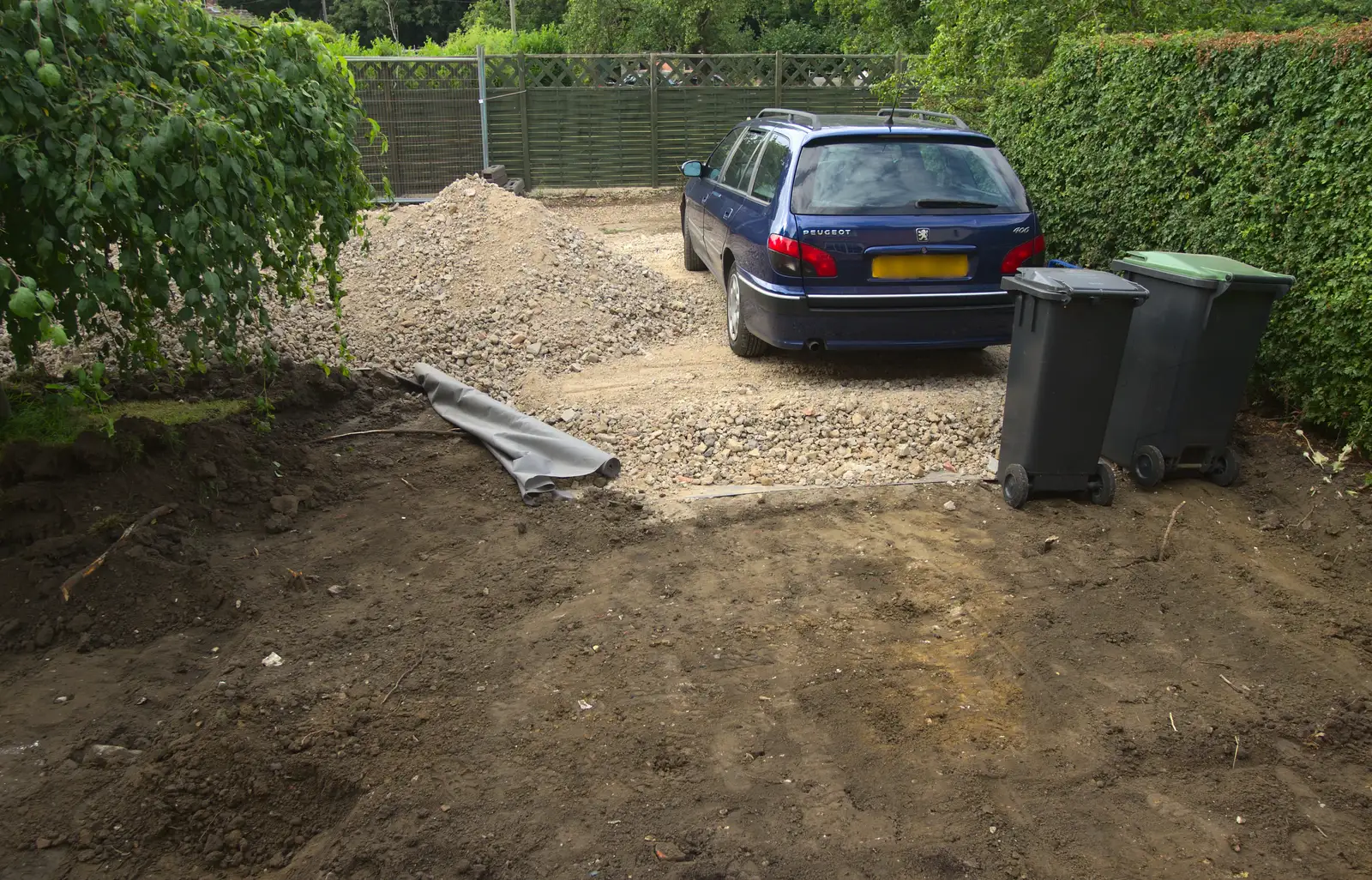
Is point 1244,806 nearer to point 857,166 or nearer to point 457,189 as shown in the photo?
point 857,166

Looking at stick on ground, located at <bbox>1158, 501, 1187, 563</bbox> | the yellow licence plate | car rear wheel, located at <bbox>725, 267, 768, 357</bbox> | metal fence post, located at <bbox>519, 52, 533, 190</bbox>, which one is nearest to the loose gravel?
car rear wheel, located at <bbox>725, 267, 768, 357</bbox>

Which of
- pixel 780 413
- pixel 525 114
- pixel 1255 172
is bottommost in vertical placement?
pixel 780 413

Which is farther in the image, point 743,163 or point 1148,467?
point 743,163

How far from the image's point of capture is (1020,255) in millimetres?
7180

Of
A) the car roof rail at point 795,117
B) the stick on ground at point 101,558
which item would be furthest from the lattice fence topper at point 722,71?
the stick on ground at point 101,558

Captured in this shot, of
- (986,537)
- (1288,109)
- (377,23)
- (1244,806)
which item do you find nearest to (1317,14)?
(1288,109)

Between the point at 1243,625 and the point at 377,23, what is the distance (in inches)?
2632

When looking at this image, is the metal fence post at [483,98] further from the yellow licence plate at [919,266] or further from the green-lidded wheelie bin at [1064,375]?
the green-lidded wheelie bin at [1064,375]

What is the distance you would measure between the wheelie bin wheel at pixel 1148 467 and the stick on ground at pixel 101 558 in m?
5.25

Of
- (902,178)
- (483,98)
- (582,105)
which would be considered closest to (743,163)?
(902,178)

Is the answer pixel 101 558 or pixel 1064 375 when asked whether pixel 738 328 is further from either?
pixel 101 558

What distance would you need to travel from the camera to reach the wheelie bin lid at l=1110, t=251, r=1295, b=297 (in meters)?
5.40

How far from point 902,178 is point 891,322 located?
1.06m

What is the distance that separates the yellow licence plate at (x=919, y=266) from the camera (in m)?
7.01
